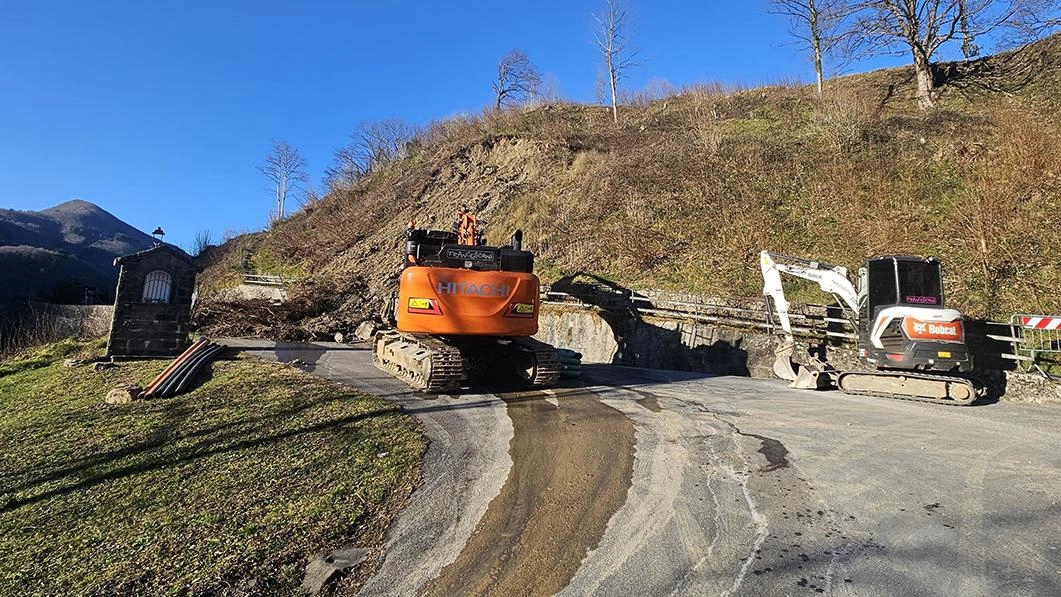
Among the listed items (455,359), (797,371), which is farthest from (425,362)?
(797,371)

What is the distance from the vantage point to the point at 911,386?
9609 millimetres

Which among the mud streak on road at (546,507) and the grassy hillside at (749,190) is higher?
the grassy hillside at (749,190)

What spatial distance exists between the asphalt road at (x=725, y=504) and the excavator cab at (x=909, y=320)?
152cm

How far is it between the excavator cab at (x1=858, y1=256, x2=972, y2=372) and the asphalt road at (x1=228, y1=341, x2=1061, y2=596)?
1.52 m

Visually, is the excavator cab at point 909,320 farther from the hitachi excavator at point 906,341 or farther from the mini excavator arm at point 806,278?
the mini excavator arm at point 806,278

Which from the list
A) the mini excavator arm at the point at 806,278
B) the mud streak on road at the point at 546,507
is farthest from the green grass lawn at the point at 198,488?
the mini excavator arm at the point at 806,278

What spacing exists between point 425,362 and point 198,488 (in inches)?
162

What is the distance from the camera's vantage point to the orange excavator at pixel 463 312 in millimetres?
8602

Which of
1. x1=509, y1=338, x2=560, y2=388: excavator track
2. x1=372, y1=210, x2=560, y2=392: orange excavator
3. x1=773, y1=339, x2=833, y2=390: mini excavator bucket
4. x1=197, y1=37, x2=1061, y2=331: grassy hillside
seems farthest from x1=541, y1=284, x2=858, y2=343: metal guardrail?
x1=372, y1=210, x2=560, y2=392: orange excavator

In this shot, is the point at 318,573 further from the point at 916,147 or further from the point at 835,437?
the point at 916,147

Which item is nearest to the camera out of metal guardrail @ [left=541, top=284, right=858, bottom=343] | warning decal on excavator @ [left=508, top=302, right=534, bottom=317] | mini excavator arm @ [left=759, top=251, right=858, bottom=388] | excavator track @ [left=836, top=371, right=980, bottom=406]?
warning decal on excavator @ [left=508, top=302, right=534, bottom=317]

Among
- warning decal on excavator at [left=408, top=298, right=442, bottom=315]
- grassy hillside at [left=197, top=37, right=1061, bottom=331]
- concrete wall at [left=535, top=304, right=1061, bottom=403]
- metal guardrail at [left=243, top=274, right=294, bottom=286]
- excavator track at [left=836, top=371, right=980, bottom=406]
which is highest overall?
grassy hillside at [left=197, top=37, right=1061, bottom=331]

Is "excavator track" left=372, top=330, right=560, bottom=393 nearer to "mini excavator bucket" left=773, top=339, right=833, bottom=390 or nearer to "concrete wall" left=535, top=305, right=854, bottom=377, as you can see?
"mini excavator bucket" left=773, top=339, right=833, bottom=390

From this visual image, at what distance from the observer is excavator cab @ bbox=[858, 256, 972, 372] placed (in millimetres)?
9375
